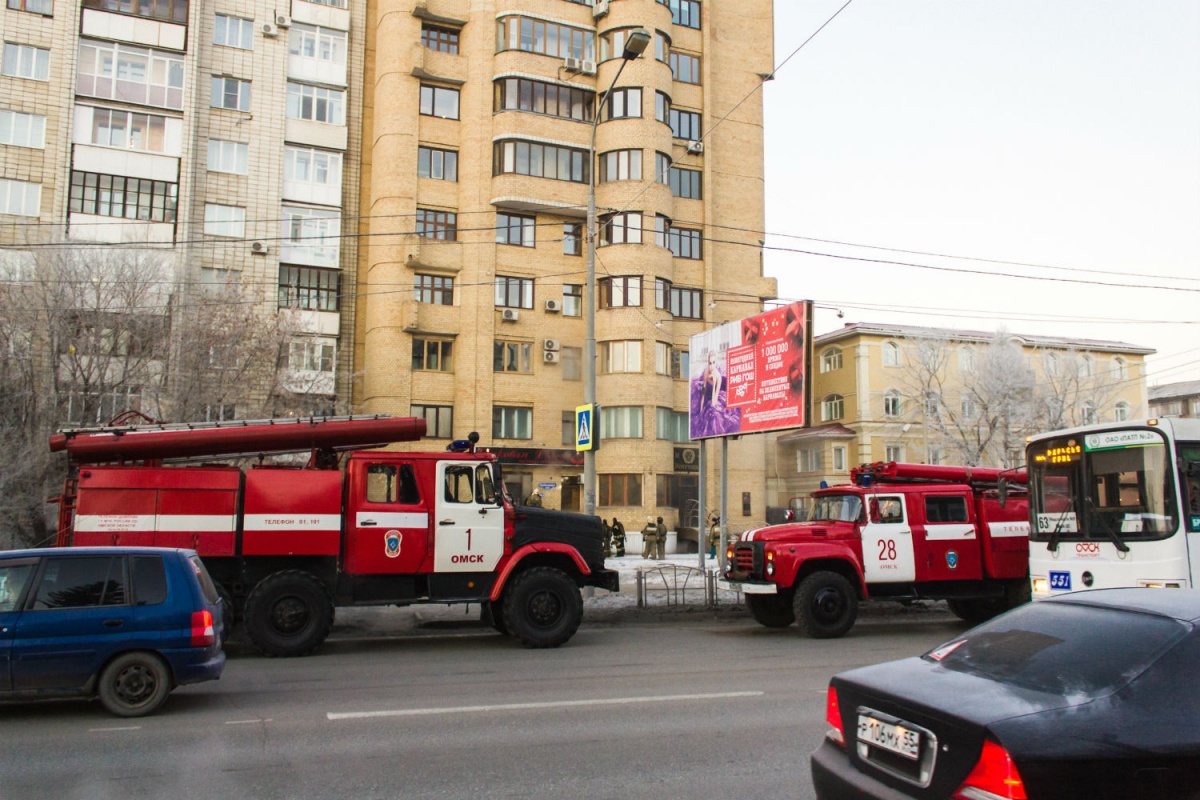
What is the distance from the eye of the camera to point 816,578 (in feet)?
46.5

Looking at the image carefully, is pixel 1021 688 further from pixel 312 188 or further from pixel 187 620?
pixel 312 188

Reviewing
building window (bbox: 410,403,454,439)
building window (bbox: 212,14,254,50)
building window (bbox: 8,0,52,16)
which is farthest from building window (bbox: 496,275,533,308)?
building window (bbox: 8,0,52,16)

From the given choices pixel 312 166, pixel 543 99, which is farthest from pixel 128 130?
pixel 543 99

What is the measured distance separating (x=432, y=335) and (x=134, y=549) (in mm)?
30465

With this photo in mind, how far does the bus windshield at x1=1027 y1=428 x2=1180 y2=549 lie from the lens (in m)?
10.4

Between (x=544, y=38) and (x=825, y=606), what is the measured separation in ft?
108

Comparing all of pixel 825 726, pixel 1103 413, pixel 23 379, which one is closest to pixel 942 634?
pixel 825 726

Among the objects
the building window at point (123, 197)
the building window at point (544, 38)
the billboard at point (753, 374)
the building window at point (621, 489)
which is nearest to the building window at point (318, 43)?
the building window at point (544, 38)

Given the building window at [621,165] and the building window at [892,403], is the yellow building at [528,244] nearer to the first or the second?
the building window at [621,165]

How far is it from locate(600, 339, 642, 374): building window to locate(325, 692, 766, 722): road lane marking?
3054 cm

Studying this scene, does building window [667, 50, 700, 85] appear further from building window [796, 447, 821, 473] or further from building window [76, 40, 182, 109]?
building window [76, 40, 182, 109]

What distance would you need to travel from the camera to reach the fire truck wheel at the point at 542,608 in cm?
1274

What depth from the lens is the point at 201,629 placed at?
851 cm

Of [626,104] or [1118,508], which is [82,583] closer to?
[1118,508]
